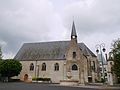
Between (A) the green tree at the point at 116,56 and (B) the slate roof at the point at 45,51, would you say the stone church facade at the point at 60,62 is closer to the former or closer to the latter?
(B) the slate roof at the point at 45,51

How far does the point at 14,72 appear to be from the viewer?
156ft

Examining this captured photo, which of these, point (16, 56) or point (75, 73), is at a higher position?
point (16, 56)

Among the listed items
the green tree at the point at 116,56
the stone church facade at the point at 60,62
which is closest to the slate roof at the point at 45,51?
the stone church facade at the point at 60,62

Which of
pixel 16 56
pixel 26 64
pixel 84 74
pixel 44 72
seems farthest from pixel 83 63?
pixel 16 56

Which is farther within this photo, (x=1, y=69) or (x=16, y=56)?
(x=16, y=56)

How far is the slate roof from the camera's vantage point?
2017 inches

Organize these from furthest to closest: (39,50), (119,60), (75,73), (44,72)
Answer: (39,50), (44,72), (75,73), (119,60)

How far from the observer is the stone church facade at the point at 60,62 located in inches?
1860

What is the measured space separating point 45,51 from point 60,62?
21.9 feet

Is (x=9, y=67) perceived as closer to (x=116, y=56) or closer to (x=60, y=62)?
(x=60, y=62)

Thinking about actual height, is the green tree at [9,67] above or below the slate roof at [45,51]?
below

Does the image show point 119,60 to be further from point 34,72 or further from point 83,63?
point 34,72

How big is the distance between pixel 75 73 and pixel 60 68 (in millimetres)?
4933

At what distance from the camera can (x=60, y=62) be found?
49.6 meters
